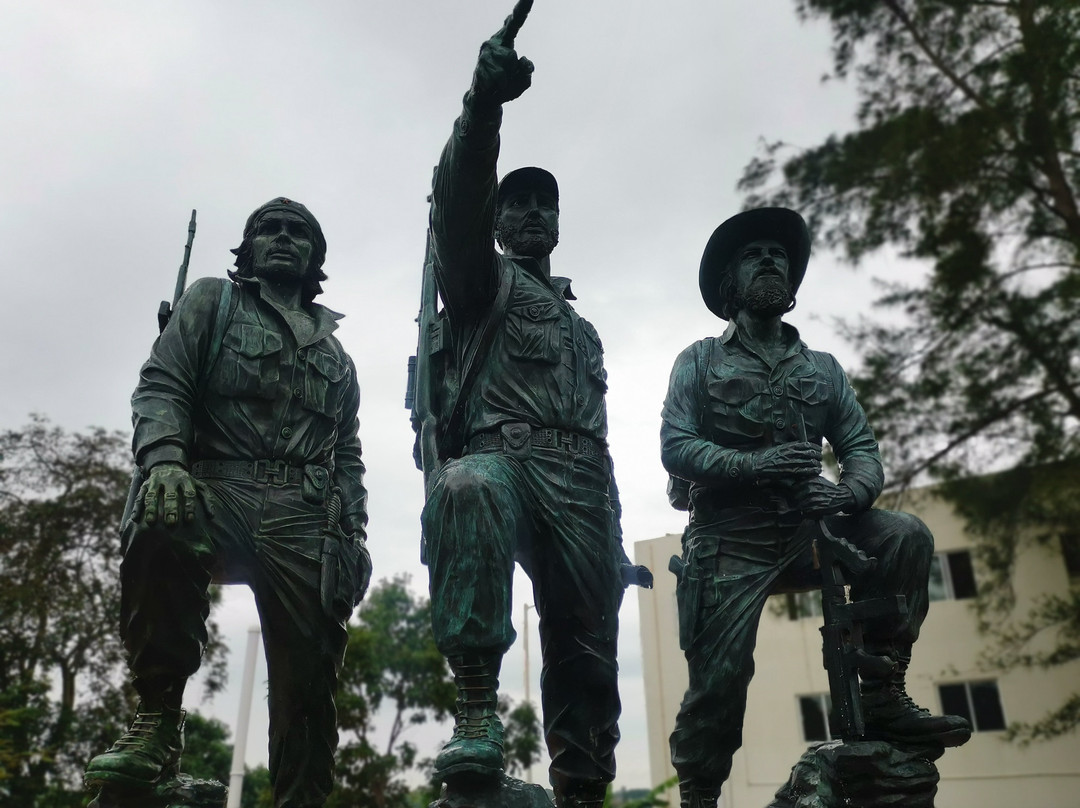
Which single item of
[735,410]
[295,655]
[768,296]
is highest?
[768,296]

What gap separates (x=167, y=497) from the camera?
3441 millimetres

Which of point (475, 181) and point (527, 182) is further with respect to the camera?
point (527, 182)

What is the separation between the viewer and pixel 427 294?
4246mm

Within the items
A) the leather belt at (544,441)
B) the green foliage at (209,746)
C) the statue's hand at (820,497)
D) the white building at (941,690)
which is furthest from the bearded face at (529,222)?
the green foliage at (209,746)

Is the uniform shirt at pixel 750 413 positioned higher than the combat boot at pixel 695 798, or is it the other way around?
the uniform shirt at pixel 750 413

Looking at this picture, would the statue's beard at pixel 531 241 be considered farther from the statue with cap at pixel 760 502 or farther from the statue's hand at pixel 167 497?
the statue's hand at pixel 167 497

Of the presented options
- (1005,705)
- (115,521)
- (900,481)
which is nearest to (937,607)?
(1005,705)

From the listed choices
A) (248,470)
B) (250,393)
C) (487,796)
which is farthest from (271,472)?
(487,796)

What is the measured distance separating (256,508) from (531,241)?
148 cm

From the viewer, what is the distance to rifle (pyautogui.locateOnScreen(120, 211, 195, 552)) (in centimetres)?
370

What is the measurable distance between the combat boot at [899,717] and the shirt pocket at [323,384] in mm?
2186

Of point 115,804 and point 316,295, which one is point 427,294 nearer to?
point 316,295

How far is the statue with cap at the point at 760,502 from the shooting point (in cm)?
375

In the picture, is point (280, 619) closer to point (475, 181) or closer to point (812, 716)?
point (475, 181)
